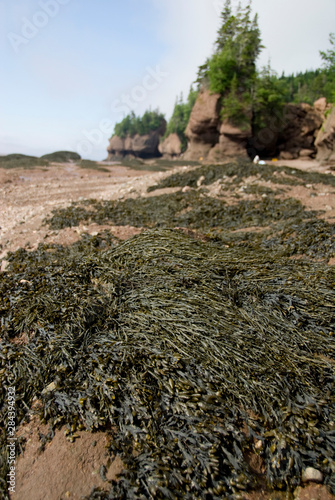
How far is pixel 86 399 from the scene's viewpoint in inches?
82.3

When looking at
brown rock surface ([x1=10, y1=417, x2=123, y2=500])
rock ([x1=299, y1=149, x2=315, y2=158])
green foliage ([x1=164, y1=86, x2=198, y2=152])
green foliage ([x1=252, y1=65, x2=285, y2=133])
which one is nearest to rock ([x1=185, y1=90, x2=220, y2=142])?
green foliage ([x1=252, y1=65, x2=285, y2=133])

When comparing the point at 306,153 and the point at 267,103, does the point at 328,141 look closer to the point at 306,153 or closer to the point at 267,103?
the point at 306,153

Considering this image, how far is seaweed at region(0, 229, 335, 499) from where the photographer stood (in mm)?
1751

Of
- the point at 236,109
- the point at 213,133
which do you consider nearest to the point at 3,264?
the point at 236,109

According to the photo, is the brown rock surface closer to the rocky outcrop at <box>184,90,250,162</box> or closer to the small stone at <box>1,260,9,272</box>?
the small stone at <box>1,260,9,272</box>

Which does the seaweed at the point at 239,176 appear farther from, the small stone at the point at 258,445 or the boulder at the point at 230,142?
the boulder at the point at 230,142

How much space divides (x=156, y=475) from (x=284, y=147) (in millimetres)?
29767

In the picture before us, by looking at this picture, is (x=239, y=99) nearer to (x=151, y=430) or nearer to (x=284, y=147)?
(x=284, y=147)

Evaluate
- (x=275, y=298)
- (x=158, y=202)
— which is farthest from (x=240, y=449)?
(x=158, y=202)

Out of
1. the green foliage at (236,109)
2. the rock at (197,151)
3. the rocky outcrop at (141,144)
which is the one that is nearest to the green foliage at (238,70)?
the green foliage at (236,109)

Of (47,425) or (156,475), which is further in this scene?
(47,425)

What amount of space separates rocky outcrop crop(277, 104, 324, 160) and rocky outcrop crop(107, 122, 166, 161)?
30632mm

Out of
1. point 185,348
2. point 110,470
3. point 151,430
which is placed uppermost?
point 185,348

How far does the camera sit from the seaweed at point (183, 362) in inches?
68.9
